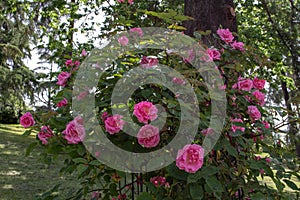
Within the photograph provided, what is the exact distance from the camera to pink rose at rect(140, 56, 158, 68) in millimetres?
1885

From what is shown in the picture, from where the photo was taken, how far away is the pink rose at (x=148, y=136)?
1.53m

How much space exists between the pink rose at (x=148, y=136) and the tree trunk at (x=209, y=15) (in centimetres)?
160

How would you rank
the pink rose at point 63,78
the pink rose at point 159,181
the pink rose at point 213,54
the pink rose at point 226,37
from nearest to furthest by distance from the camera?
the pink rose at point 159,181
the pink rose at point 213,54
the pink rose at point 63,78
the pink rose at point 226,37

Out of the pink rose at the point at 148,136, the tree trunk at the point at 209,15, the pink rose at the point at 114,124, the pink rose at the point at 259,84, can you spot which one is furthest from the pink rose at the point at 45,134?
the tree trunk at the point at 209,15

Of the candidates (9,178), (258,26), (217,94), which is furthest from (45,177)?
(258,26)

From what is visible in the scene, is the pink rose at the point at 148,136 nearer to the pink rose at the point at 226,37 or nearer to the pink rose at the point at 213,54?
the pink rose at the point at 213,54

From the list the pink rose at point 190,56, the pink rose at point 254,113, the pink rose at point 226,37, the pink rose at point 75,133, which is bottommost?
the pink rose at point 75,133

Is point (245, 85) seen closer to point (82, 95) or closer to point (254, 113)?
Answer: point (254, 113)

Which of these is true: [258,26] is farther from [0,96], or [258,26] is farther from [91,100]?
[0,96]

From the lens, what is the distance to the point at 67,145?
5.80 ft

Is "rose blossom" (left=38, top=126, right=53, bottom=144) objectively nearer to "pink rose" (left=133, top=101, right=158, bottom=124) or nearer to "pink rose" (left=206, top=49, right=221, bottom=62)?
"pink rose" (left=133, top=101, right=158, bottom=124)

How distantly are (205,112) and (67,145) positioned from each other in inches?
27.2

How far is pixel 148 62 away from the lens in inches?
78.0

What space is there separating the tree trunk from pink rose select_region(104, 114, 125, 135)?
1589 mm
